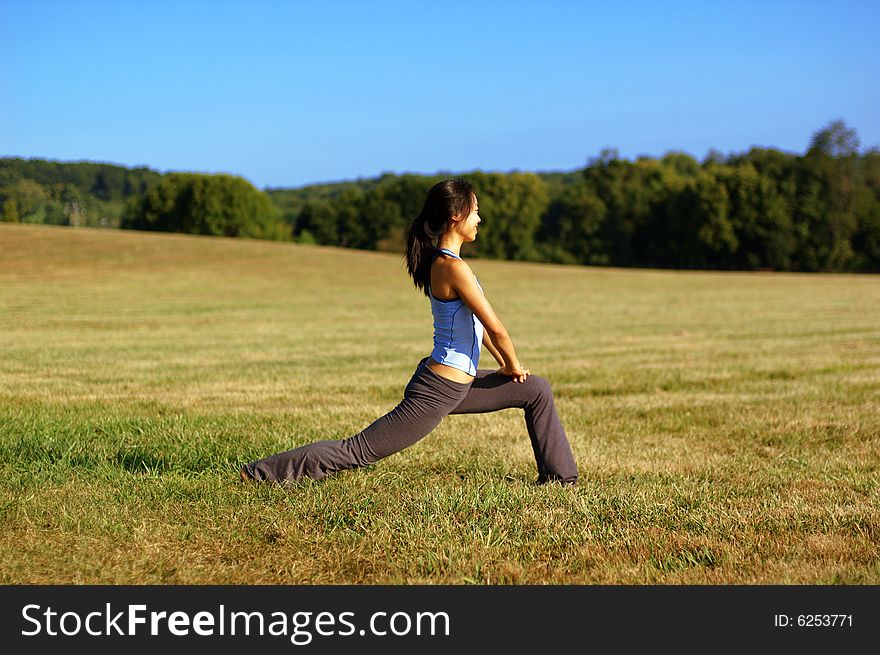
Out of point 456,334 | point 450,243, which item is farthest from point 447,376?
point 450,243

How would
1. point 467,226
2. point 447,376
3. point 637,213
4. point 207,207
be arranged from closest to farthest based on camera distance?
point 467,226
point 447,376
point 207,207
point 637,213

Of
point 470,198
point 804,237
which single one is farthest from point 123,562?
point 804,237

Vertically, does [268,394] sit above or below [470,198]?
below

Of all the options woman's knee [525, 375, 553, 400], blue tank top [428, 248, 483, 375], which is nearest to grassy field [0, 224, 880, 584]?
woman's knee [525, 375, 553, 400]

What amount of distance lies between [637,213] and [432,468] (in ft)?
304

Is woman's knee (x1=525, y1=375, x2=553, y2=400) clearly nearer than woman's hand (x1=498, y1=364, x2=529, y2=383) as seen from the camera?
No

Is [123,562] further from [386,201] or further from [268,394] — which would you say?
[386,201]

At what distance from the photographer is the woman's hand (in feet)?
17.5

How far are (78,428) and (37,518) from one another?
7.93 feet

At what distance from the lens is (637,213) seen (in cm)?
9519

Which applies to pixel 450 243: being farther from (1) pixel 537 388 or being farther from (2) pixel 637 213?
(2) pixel 637 213

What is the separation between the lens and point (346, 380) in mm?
11734

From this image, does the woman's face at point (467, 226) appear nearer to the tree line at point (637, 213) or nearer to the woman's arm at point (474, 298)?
the woman's arm at point (474, 298)

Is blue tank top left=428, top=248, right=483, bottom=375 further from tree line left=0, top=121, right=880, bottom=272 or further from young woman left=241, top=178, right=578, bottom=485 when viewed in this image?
tree line left=0, top=121, right=880, bottom=272
